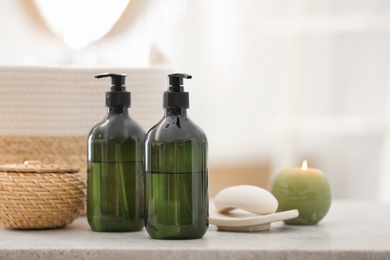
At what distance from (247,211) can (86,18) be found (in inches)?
24.6

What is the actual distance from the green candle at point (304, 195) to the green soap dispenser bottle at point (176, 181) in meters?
0.15

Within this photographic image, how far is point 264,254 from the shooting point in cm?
70

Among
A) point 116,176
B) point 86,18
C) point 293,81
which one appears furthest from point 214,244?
point 293,81

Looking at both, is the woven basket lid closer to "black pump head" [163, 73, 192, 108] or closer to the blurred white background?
"black pump head" [163, 73, 192, 108]

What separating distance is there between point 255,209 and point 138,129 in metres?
0.16

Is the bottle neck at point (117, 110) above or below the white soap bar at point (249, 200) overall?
above

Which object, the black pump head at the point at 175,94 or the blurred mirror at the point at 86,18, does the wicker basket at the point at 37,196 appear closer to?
the black pump head at the point at 175,94

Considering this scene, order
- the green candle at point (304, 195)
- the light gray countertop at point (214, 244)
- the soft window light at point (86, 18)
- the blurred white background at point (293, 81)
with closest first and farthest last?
the light gray countertop at point (214, 244) → the green candle at point (304, 195) → the soft window light at point (86, 18) → the blurred white background at point (293, 81)

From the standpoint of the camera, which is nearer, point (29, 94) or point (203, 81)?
point (29, 94)

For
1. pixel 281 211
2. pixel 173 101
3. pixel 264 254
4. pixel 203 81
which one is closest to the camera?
pixel 264 254

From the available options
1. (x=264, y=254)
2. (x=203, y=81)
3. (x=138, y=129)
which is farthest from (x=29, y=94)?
(x=203, y=81)

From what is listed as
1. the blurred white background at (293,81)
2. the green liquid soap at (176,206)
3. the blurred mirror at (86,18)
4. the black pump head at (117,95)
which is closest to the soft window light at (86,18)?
the blurred mirror at (86,18)

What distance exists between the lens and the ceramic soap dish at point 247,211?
84 centimetres

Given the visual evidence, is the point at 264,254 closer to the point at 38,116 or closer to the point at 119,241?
the point at 119,241
